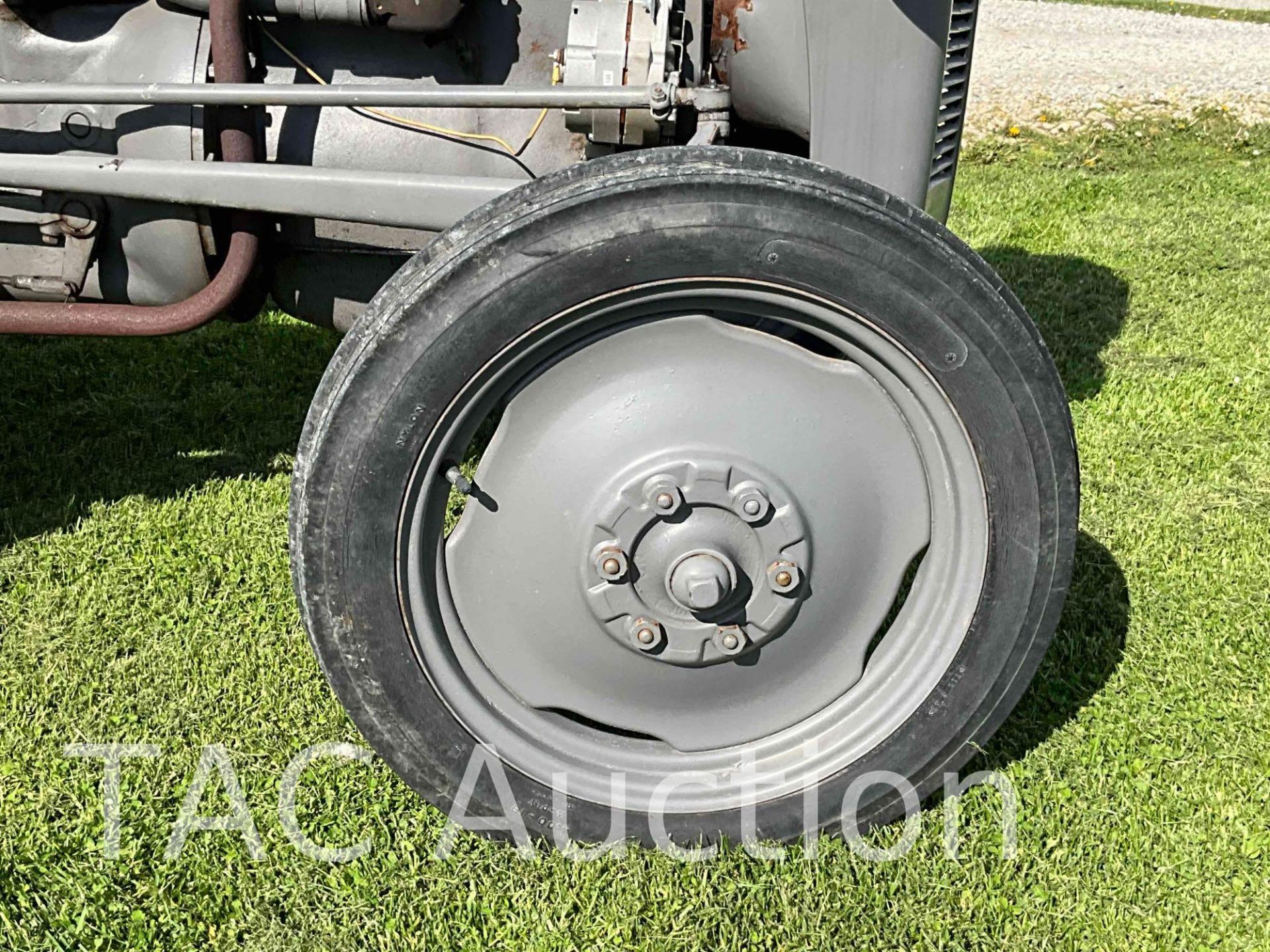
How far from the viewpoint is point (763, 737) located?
2129 millimetres

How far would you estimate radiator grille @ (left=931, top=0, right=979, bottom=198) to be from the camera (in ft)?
7.77

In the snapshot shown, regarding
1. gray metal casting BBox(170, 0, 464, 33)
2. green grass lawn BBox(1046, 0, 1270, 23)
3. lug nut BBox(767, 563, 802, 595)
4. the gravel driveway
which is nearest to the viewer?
lug nut BBox(767, 563, 802, 595)

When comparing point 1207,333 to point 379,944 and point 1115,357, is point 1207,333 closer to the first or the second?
point 1115,357

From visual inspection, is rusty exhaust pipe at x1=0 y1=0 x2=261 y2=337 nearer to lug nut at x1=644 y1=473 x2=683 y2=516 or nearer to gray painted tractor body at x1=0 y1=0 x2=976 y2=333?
gray painted tractor body at x1=0 y1=0 x2=976 y2=333

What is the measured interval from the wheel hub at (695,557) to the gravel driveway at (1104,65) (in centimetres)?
591

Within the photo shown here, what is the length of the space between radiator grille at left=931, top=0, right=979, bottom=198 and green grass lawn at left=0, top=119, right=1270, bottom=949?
3.62 ft

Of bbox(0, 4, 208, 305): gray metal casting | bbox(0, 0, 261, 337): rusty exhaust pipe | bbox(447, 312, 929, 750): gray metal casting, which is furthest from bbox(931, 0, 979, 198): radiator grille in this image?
bbox(0, 4, 208, 305): gray metal casting

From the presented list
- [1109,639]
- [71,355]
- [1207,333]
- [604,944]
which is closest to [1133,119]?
[1207,333]

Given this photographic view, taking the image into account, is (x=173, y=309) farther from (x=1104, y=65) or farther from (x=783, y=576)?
(x=1104, y=65)

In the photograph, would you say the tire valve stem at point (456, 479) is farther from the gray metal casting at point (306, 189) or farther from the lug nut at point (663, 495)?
the gray metal casting at point (306, 189)

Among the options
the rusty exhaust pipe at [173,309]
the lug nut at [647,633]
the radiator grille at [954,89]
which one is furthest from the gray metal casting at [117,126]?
the radiator grille at [954,89]

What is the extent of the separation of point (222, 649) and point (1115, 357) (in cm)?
307

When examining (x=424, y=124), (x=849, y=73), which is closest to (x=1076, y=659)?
(x=849, y=73)

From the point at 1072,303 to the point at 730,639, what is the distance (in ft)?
10.1
